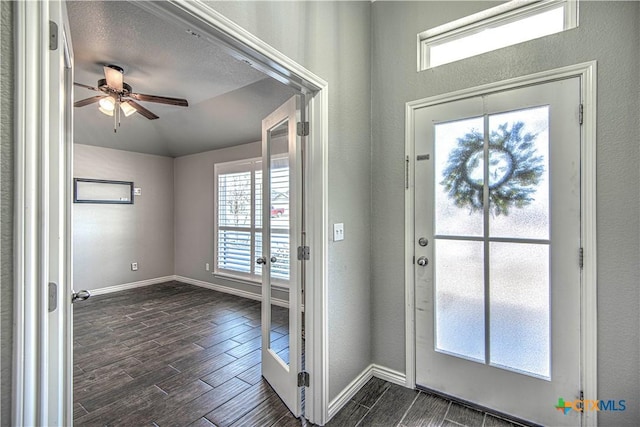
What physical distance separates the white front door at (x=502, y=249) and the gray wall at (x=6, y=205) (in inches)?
80.8

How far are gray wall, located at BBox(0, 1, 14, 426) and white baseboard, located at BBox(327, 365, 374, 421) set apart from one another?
1.62 metres

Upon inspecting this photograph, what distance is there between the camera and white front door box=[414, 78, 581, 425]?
1724mm

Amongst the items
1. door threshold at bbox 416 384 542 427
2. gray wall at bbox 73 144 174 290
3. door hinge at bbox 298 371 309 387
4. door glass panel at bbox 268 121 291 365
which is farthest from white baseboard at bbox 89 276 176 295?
door threshold at bbox 416 384 542 427

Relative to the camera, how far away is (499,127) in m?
1.89

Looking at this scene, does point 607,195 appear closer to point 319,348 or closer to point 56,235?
point 319,348

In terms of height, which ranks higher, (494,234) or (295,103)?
(295,103)

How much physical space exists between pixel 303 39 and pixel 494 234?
1669mm

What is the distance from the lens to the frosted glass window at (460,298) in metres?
1.97

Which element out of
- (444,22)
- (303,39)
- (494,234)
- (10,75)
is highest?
(444,22)

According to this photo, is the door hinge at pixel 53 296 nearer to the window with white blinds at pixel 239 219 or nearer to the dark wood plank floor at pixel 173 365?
the dark wood plank floor at pixel 173 365

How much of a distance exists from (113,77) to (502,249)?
3.40 meters

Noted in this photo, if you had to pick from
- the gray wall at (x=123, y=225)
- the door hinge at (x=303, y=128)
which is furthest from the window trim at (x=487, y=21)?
the gray wall at (x=123, y=225)

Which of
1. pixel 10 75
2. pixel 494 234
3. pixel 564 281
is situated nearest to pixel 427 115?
pixel 494 234

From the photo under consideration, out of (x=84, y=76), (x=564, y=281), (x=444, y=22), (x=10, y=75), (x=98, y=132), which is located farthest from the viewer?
(x=98, y=132)
